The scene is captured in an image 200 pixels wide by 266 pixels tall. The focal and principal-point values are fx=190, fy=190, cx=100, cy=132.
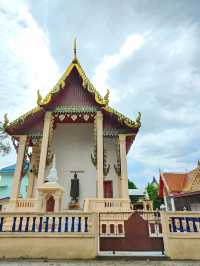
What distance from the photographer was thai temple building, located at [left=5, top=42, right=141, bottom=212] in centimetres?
950

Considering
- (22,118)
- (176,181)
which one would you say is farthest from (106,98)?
(176,181)

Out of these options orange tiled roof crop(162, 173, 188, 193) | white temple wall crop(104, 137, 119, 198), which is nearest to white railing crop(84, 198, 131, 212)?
white temple wall crop(104, 137, 119, 198)

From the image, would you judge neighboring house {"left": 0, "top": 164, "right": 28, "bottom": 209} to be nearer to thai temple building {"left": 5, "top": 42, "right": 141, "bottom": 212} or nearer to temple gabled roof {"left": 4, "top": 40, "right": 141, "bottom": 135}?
thai temple building {"left": 5, "top": 42, "right": 141, "bottom": 212}

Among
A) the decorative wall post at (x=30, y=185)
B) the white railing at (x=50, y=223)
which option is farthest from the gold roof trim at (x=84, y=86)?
the white railing at (x=50, y=223)

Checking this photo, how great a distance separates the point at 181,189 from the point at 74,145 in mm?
9877

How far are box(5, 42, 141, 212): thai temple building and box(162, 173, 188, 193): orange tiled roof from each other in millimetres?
7104

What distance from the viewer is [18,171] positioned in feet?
31.2

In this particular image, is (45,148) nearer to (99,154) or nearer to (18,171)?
(18,171)

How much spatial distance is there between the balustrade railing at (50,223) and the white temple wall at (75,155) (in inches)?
247

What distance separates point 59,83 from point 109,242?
331 inches

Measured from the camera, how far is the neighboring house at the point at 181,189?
11875mm

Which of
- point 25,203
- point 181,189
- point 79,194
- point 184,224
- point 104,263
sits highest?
point 181,189

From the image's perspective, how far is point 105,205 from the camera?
8328 millimetres

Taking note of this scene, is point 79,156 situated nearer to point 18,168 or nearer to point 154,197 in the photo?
point 18,168
